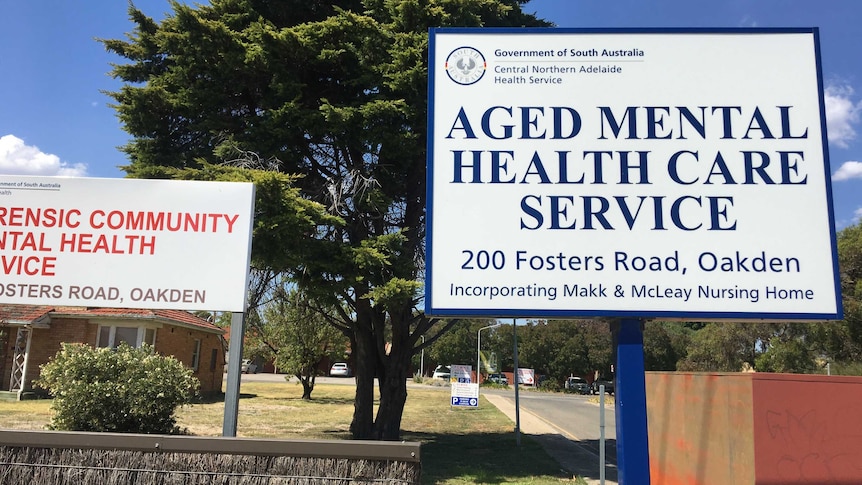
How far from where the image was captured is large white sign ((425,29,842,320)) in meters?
5.44

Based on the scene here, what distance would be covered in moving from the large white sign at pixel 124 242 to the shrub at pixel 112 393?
291cm

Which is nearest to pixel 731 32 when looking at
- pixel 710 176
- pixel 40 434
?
pixel 710 176

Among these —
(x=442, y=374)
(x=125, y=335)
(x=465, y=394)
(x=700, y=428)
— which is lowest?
(x=442, y=374)

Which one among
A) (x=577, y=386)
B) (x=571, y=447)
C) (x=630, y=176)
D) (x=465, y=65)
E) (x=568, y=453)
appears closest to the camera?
(x=630, y=176)

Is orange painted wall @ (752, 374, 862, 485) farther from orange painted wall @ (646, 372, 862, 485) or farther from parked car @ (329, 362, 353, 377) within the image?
parked car @ (329, 362, 353, 377)

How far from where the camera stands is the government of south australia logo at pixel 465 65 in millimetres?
5898

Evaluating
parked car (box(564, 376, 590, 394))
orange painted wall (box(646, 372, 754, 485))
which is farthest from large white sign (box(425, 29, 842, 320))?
parked car (box(564, 376, 590, 394))

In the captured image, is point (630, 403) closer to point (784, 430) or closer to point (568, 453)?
point (784, 430)

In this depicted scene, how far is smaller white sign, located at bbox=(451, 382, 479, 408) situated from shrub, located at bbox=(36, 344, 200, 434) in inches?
481

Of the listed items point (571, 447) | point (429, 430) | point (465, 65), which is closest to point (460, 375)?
point (429, 430)

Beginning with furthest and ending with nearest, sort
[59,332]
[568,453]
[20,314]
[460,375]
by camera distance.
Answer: [59,332] < [20,314] < [460,375] < [568,453]

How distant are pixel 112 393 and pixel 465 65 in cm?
657

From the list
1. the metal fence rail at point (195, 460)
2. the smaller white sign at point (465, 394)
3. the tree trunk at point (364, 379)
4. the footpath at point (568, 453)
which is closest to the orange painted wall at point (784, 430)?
the footpath at point (568, 453)

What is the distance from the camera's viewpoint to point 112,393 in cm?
843
